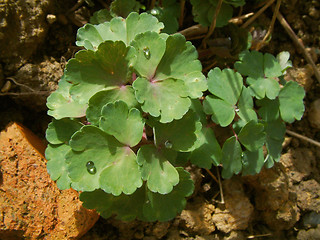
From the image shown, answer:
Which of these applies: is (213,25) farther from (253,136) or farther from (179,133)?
(179,133)

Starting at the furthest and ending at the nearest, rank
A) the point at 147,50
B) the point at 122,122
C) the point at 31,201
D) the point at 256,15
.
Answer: the point at 256,15 → the point at 31,201 → the point at 147,50 → the point at 122,122

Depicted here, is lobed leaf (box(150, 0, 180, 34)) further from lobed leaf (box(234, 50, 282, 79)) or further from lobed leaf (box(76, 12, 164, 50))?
lobed leaf (box(234, 50, 282, 79))

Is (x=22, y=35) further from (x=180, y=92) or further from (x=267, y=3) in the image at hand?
(x=267, y=3)

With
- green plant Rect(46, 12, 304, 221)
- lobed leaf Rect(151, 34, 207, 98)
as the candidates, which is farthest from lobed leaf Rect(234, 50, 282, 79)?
lobed leaf Rect(151, 34, 207, 98)

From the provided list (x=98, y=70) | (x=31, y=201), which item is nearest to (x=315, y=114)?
(x=98, y=70)

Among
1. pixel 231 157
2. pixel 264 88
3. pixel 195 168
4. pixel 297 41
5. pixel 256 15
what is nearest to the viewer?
pixel 231 157

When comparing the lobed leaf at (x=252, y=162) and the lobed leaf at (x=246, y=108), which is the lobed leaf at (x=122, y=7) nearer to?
Answer: the lobed leaf at (x=246, y=108)
